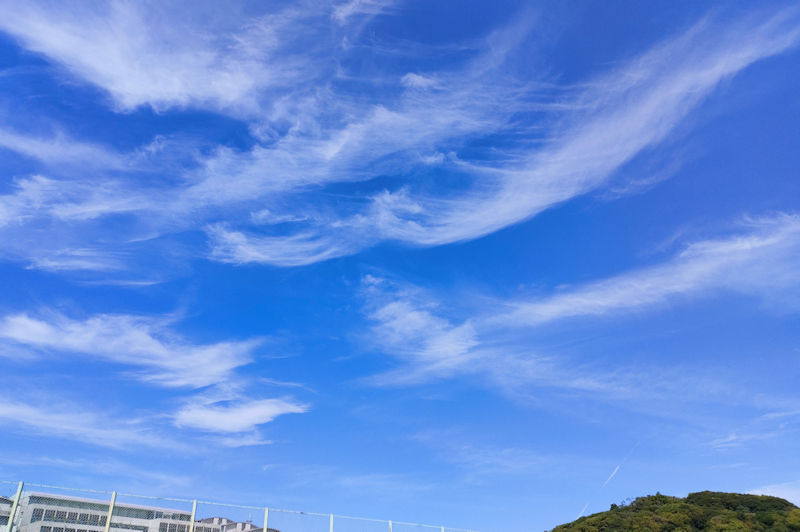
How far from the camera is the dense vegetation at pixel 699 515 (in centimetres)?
3397

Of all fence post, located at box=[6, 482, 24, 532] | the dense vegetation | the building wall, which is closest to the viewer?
fence post, located at box=[6, 482, 24, 532]

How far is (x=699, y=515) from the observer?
35.9 meters

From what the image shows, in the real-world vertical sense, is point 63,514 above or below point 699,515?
below

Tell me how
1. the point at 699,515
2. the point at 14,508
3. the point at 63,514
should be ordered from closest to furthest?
the point at 14,508, the point at 63,514, the point at 699,515

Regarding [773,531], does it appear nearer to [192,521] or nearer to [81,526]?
[192,521]

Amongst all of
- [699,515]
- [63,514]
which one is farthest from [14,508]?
[699,515]

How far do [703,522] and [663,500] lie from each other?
482 centimetres

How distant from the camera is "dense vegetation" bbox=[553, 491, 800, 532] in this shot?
34.0m

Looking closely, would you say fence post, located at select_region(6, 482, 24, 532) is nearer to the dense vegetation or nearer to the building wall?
the building wall

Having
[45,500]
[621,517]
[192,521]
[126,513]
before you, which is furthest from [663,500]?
[126,513]

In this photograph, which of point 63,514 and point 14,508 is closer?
point 14,508

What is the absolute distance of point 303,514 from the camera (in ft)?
92.9

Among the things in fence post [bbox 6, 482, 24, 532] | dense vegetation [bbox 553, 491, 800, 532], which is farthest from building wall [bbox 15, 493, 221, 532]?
dense vegetation [bbox 553, 491, 800, 532]

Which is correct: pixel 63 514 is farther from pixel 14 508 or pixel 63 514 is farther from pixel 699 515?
pixel 699 515
